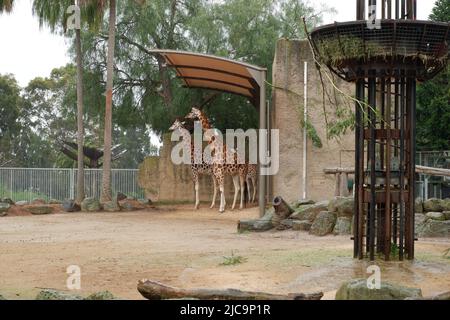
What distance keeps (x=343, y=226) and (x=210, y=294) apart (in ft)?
25.1

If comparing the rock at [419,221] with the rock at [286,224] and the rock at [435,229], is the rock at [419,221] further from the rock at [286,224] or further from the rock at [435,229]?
the rock at [286,224]

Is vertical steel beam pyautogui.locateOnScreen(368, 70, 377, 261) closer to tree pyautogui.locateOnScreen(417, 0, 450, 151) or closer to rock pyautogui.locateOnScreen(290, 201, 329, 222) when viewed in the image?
rock pyautogui.locateOnScreen(290, 201, 329, 222)

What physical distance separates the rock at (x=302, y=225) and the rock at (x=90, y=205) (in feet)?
31.6

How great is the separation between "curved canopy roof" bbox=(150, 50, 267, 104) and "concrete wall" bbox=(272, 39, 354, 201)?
36.6 inches

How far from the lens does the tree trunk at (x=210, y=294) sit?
5660 millimetres

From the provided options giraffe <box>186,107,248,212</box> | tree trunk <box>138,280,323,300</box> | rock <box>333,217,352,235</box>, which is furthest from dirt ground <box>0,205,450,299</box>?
giraffe <box>186,107,248,212</box>

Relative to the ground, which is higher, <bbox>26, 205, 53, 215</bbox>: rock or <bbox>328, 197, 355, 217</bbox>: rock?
<bbox>328, 197, 355, 217</bbox>: rock

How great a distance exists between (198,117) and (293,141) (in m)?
3.49

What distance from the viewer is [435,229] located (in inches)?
494

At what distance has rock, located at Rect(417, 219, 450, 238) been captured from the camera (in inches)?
492

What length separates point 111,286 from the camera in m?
7.72

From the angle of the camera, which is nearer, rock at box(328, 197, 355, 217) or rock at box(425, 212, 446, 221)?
rock at box(425, 212, 446, 221)

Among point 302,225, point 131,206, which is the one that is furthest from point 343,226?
point 131,206
